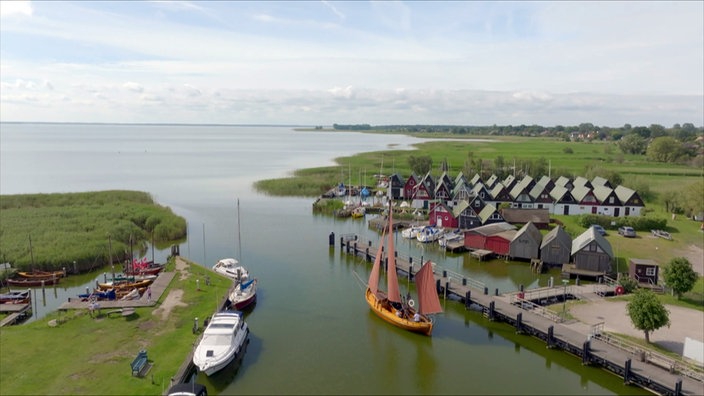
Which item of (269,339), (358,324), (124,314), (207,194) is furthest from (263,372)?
(207,194)

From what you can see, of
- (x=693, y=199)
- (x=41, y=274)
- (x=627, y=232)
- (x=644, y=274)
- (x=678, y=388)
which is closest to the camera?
(x=678, y=388)

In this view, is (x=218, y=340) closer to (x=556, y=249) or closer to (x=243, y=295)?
(x=243, y=295)

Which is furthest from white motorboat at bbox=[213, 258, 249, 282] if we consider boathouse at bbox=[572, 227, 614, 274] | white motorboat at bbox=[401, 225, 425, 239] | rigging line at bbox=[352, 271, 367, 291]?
boathouse at bbox=[572, 227, 614, 274]

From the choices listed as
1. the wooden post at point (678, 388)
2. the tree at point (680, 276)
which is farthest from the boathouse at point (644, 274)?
the wooden post at point (678, 388)

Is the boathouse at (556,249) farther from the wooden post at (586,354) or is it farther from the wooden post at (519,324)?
the wooden post at (586,354)

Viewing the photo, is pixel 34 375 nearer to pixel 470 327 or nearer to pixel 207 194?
pixel 470 327

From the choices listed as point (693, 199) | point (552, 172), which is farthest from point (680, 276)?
point (552, 172)
